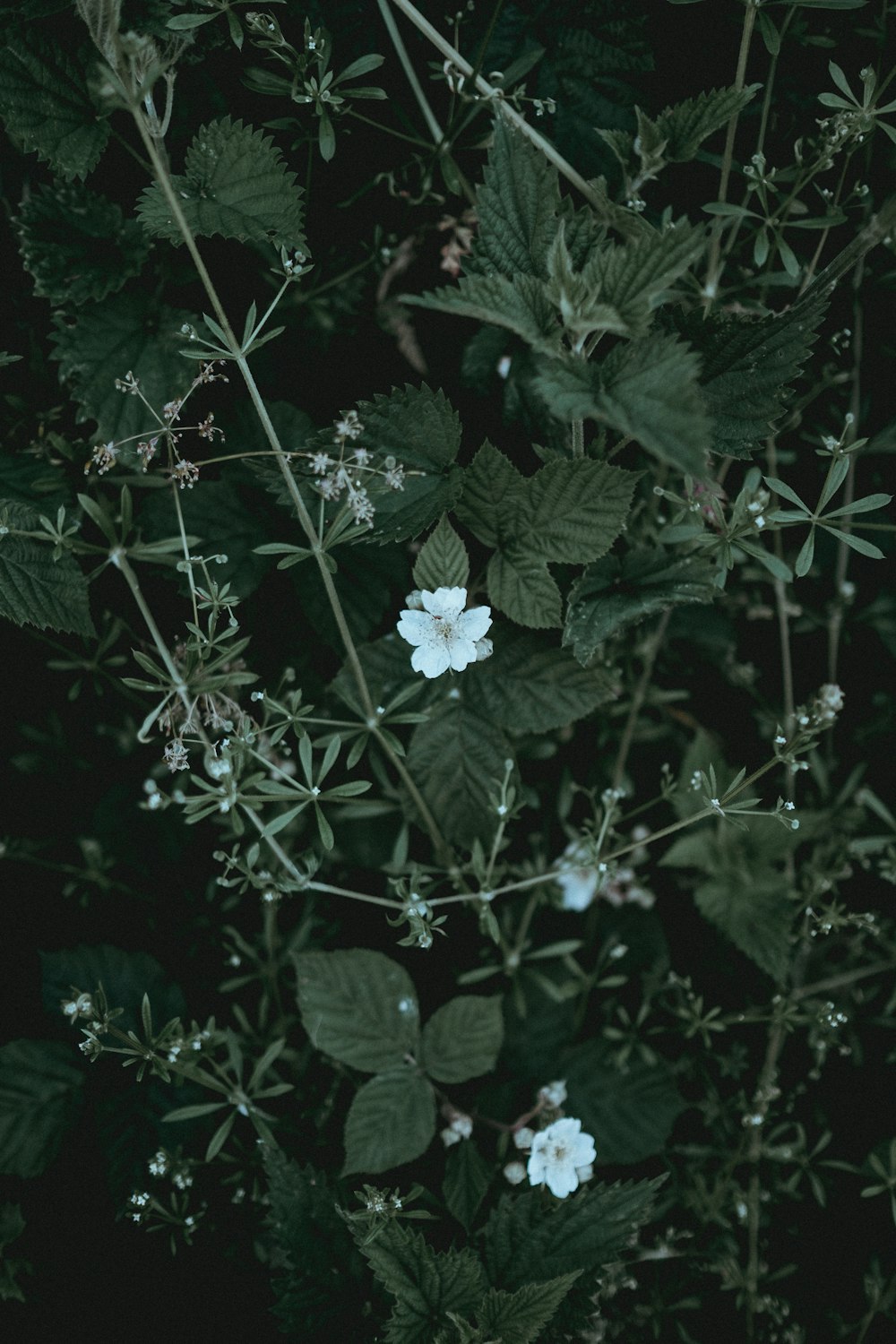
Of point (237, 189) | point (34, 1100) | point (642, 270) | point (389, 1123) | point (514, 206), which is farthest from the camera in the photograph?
point (34, 1100)

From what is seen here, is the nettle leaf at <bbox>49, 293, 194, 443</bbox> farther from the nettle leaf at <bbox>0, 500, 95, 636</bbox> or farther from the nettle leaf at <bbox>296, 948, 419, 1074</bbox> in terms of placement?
the nettle leaf at <bbox>296, 948, 419, 1074</bbox>

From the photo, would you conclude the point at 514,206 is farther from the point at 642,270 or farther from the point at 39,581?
the point at 39,581

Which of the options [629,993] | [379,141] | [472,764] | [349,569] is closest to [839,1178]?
[629,993]

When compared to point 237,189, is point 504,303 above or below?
below

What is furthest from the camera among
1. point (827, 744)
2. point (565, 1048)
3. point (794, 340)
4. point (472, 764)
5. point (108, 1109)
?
point (827, 744)

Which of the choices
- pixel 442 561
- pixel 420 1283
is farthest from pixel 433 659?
pixel 420 1283

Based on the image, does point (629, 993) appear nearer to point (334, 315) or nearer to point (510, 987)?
point (510, 987)
